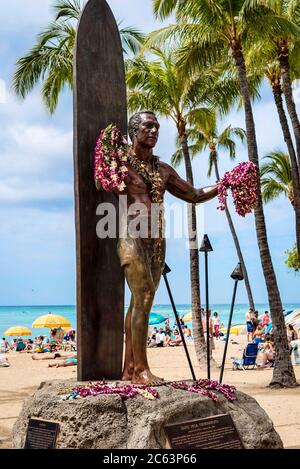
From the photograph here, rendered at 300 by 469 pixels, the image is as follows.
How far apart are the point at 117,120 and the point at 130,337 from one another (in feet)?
6.97

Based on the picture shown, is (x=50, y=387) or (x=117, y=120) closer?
(x=50, y=387)

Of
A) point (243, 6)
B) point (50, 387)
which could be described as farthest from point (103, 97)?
point (243, 6)

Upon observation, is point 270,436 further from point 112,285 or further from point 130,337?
point 112,285

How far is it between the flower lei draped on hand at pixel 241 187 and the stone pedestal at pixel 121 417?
71.3 inches

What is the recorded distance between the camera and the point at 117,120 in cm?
604

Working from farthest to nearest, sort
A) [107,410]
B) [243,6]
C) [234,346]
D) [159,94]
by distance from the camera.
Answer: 1. [234,346]
2. [159,94]
3. [243,6]
4. [107,410]

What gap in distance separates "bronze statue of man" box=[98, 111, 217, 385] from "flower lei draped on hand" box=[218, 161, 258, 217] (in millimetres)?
559

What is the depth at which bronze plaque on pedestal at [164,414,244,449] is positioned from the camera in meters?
4.69

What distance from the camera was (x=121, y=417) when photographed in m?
4.74

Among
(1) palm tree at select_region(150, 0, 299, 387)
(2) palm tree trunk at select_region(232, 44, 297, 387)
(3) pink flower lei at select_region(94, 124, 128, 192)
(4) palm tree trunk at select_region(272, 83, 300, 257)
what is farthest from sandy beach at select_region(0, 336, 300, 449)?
(4) palm tree trunk at select_region(272, 83, 300, 257)

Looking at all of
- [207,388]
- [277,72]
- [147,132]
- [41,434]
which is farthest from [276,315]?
[277,72]

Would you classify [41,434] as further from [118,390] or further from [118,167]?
[118,167]

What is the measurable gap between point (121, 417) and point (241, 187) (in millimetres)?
2373

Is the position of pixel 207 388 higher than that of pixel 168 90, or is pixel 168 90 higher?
pixel 168 90
